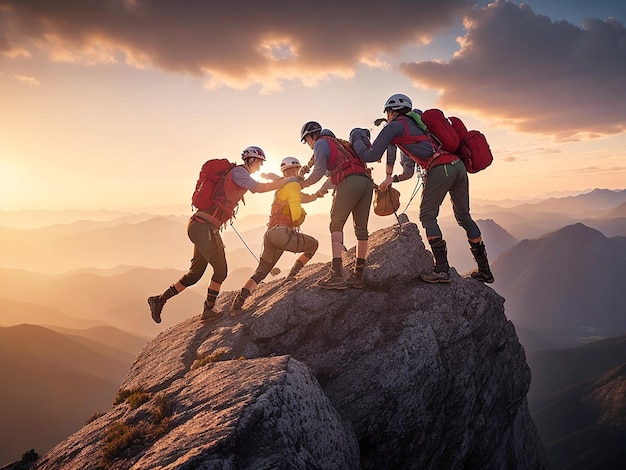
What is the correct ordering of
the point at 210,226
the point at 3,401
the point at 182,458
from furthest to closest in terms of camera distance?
the point at 3,401
the point at 210,226
the point at 182,458

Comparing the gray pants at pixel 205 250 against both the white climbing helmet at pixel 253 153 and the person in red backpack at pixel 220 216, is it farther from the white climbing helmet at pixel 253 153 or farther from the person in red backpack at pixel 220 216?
the white climbing helmet at pixel 253 153

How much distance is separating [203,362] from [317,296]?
11.8 ft

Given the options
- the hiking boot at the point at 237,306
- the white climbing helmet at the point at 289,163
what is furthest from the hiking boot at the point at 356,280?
the white climbing helmet at the point at 289,163

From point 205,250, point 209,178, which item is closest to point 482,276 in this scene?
point 205,250

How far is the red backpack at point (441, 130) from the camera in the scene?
348 inches

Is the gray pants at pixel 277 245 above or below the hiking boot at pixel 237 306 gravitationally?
above

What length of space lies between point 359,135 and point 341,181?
57.2 inches

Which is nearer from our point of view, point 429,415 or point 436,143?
point 429,415

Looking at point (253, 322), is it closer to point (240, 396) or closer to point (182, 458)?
point (240, 396)

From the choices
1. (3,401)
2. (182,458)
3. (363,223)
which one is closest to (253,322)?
(363,223)

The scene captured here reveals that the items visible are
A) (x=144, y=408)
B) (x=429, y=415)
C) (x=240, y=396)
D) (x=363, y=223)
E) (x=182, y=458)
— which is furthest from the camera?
(x=363, y=223)

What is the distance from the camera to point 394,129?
8.59m

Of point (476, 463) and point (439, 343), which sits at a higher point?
point (439, 343)

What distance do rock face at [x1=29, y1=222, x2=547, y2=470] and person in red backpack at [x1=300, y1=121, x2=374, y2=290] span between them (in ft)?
4.55
